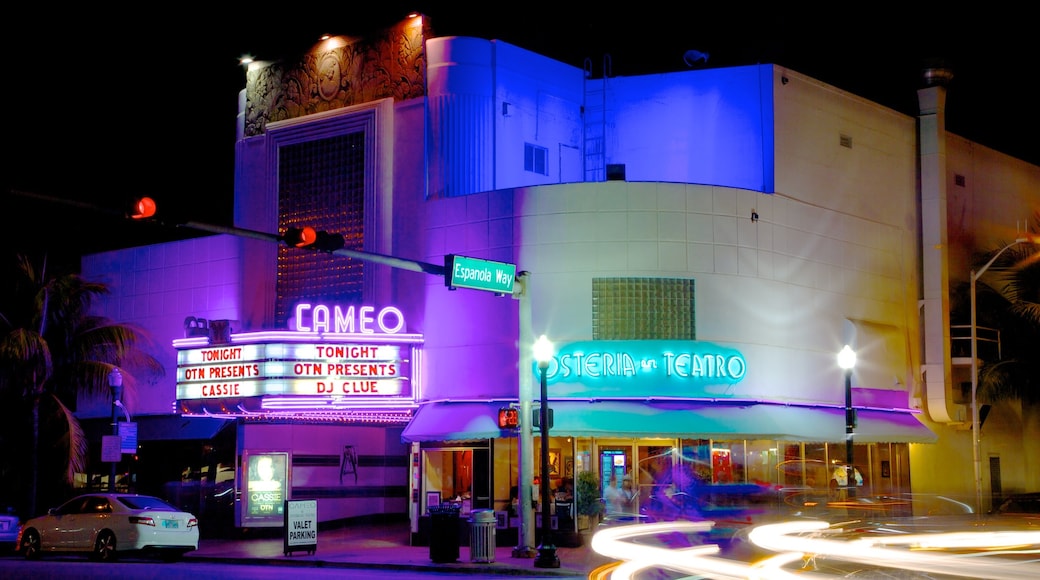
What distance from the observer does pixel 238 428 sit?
1321 inches

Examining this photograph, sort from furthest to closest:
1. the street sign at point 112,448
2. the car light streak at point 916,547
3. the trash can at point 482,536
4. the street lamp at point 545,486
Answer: the street sign at point 112,448 < the trash can at point 482,536 < the street lamp at point 545,486 < the car light streak at point 916,547

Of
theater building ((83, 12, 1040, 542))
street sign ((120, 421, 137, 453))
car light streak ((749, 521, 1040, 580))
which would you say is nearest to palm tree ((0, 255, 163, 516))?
theater building ((83, 12, 1040, 542))

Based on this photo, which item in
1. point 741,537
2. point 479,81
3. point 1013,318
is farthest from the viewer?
point 1013,318

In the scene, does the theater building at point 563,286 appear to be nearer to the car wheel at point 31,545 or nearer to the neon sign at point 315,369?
the neon sign at point 315,369

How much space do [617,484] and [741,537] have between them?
9.21 meters

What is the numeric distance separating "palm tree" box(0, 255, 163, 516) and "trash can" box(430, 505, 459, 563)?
13.9 metres

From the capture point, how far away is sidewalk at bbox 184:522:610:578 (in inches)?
936

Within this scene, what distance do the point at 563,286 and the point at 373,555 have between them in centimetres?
782

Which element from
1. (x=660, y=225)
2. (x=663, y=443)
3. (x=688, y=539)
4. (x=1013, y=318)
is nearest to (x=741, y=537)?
(x=688, y=539)

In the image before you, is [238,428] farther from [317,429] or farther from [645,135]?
[645,135]

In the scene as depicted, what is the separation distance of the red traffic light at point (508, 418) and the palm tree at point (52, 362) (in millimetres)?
14441

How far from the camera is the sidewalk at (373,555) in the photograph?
23766mm

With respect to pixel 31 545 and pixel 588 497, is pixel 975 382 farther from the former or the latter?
pixel 31 545

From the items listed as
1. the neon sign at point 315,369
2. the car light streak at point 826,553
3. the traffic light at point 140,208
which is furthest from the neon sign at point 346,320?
the traffic light at point 140,208
